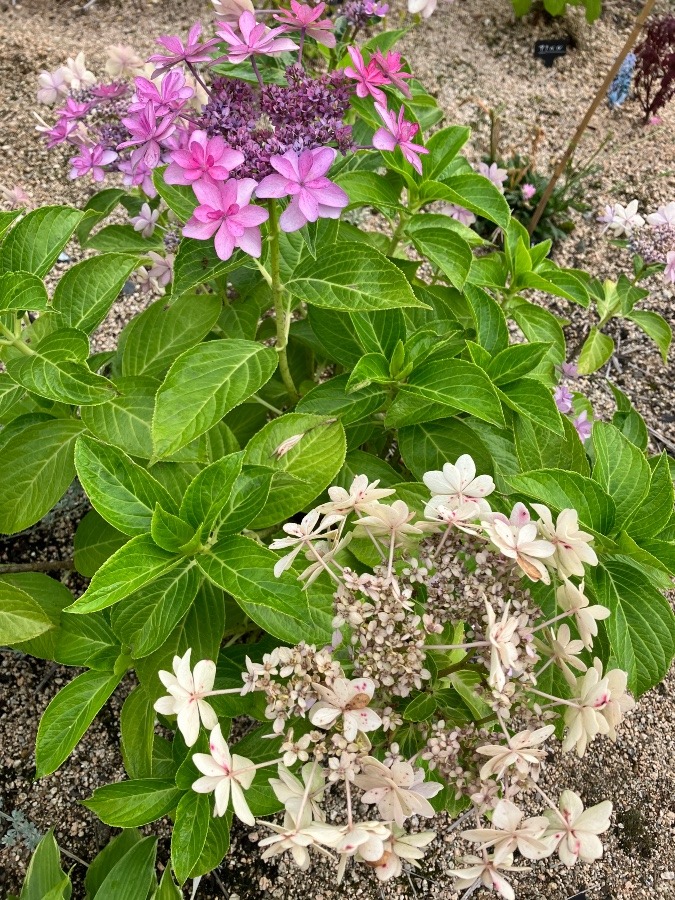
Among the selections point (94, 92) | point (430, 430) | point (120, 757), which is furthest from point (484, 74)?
point (120, 757)

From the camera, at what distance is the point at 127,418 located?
4.03 feet

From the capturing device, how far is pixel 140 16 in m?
3.38

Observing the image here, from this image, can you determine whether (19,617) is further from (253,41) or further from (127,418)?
(253,41)

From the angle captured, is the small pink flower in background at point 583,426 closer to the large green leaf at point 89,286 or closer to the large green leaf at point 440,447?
the large green leaf at point 440,447

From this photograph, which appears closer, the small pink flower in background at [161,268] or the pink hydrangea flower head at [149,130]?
the pink hydrangea flower head at [149,130]

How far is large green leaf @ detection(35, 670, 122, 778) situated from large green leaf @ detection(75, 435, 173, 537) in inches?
12.9

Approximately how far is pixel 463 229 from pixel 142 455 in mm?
876

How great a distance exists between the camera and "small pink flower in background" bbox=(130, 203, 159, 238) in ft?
5.09

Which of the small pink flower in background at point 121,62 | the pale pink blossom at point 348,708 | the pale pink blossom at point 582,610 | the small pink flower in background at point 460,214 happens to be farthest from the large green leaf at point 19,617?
the small pink flower in background at point 460,214

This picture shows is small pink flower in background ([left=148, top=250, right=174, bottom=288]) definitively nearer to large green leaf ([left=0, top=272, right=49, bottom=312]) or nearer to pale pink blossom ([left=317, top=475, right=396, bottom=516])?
large green leaf ([left=0, top=272, right=49, bottom=312])

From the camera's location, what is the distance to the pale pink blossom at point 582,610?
2.67 feet

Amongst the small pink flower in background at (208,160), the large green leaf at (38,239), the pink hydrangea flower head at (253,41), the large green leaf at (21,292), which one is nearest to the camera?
the small pink flower in background at (208,160)

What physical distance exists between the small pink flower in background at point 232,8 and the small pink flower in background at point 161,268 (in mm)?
Result: 558

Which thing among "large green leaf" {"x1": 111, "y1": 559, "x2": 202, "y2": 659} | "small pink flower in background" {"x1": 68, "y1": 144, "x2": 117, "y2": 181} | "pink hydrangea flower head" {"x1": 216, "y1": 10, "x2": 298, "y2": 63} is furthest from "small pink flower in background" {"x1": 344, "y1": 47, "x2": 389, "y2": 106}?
"large green leaf" {"x1": 111, "y1": 559, "x2": 202, "y2": 659}
